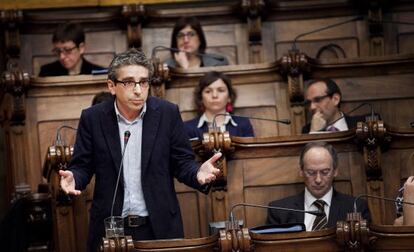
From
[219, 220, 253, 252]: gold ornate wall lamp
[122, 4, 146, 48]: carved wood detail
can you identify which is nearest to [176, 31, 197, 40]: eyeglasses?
[122, 4, 146, 48]: carved wood detail

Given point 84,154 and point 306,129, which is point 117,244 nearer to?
point 84,154

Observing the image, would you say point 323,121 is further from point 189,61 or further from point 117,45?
point 117,45

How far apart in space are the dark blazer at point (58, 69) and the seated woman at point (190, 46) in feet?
0.92

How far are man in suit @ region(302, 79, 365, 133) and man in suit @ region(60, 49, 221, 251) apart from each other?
85 centimetres

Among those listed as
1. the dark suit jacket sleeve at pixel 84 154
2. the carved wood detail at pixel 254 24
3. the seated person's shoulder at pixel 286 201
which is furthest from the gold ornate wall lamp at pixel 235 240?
the carved wood detail at pixel 254 24

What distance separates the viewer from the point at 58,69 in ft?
11.8

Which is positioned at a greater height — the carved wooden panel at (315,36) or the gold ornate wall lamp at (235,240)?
the carved wooden panel at (315,36)

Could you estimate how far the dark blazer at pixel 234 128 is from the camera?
314 centimetres

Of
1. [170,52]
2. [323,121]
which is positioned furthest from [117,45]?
[323,121]

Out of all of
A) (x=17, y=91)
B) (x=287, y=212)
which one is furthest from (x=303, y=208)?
(x=17, y=91)

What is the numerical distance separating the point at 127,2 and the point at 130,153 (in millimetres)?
1904

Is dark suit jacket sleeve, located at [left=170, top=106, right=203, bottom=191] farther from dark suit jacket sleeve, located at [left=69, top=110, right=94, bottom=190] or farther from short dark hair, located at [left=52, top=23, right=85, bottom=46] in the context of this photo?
short dark hair, located at [left=52, top=23, right=85, bottom=46]

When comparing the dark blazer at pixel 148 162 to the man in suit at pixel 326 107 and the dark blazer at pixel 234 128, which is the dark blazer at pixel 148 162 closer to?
the dark blazer at pixel 234 128

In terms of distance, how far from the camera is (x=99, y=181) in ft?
7.87
